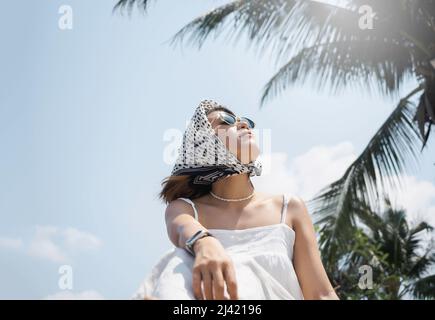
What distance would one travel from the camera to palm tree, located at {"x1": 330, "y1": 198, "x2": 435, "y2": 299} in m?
14.0

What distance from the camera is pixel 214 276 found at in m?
1.27

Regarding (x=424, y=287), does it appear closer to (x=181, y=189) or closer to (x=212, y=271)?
(x=181, y=189)

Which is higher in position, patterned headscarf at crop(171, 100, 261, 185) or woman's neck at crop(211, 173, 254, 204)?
patterned headscarf at crop(171, 100, 261, 185)

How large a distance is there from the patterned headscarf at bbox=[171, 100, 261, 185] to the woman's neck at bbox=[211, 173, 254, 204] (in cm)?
3

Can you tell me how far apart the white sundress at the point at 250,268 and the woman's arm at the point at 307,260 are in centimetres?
3

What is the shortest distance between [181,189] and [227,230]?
275mm

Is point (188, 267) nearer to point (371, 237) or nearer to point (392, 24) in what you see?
point (392, 24)

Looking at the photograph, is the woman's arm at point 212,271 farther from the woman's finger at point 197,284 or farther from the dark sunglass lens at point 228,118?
the dark sunglass lens at point 228,118

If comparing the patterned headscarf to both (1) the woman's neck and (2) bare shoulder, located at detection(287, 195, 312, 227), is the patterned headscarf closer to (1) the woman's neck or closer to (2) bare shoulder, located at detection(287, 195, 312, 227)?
(1) the woman's neck

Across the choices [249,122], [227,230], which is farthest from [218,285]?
[249,122]

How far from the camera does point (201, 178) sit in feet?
5.93

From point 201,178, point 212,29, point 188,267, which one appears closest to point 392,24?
point 212,29

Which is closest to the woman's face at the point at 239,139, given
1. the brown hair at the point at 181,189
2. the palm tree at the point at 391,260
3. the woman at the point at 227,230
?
the woman at the point at 227,230

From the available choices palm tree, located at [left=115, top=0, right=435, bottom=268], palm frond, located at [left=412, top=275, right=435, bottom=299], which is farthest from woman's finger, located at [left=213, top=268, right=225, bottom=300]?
palm frond, located at [left=412, top=275, right=435, bottom=299]
